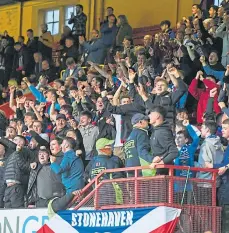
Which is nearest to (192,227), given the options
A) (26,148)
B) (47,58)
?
(26,148)

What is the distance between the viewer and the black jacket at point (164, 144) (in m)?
14.1

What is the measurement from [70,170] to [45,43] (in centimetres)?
1189

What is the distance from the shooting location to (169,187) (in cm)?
1395

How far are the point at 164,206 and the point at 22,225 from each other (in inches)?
136

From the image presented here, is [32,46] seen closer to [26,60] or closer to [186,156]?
[26,60]

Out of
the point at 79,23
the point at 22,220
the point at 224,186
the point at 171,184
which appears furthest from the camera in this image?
the point at 79,23

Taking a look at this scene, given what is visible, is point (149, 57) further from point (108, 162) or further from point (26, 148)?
point (108, 162)

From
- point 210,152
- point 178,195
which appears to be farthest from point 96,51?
point 178,195

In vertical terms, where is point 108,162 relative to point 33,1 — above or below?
below

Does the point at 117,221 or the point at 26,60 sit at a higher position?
the point at 26,60

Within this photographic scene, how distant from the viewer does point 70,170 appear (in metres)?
16.1

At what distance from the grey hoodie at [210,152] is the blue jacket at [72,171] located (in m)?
2.32

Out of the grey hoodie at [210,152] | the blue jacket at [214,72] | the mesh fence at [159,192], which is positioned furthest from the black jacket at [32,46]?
the grey hoodie at [210,152]

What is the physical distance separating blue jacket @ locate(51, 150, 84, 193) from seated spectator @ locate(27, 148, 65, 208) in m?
0.38
